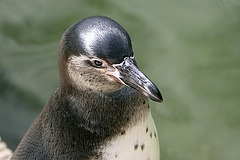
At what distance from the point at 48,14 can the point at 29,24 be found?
5.4 inches

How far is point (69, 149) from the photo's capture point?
1353mm

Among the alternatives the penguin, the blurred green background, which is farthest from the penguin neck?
the blurred green background

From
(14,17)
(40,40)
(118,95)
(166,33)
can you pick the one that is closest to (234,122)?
(166,33)

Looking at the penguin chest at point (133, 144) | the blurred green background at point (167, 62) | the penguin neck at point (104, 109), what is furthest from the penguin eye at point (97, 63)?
the blurred green background at point (167, 62)

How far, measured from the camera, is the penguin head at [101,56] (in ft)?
3.81

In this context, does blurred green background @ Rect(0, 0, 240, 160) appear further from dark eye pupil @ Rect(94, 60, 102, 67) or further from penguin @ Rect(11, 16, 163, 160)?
dark eye pupil @ Rect(94, 60, 102, 67)

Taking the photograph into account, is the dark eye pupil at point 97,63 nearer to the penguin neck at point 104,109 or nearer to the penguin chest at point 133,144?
the penguin neck at point 104,109

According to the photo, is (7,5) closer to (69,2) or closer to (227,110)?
(69,2)

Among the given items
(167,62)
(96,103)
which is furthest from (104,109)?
(167,62)

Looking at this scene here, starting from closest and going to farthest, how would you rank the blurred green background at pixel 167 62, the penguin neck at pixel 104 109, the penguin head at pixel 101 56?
the penguin head at pixel 101 56 < the penguin neck at pixel 104 109 < the blurred green background at pixel 167 62

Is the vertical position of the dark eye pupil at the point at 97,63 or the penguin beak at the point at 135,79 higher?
the dark eye pupil at the point at 97,63

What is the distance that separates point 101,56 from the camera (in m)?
1.17

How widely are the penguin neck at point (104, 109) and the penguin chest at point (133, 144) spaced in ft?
0.12

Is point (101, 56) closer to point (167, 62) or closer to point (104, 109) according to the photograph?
point (104, 109)
